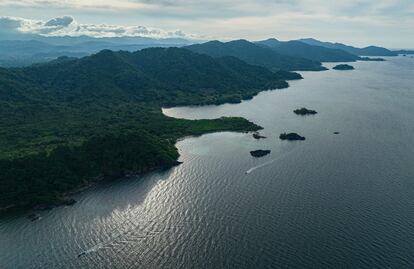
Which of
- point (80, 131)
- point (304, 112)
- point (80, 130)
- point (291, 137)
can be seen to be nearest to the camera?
point (291, 137)

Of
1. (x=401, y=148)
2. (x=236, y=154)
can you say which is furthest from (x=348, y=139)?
(x=236, y=154)

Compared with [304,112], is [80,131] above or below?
below

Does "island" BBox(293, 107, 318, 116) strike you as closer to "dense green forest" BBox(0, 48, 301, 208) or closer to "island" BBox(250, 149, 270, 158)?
"dense green forest" BBox(0, 48, 301, 208)

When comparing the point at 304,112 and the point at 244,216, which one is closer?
the point at 244,216

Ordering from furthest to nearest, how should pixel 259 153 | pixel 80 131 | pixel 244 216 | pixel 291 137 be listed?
1. pixel 80 131
2. pixel 291 137
3. pixel 259 153
4. pixel 244 216

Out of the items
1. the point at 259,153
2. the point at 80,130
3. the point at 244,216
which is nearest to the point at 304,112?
the point at 259,153

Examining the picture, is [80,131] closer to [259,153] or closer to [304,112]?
[259,153]

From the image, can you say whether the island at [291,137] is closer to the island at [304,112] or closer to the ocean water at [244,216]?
the ocean water at [244,216]

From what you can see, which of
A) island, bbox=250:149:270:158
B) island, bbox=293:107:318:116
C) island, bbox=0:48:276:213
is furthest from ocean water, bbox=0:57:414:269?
island, bbox=293:107:318:116
